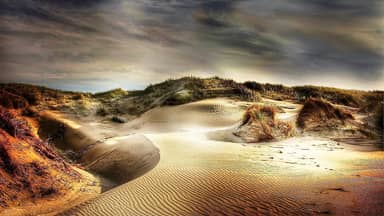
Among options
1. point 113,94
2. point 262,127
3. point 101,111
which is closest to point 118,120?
point 101,111

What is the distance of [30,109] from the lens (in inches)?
816

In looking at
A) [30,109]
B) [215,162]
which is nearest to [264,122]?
[215,162]

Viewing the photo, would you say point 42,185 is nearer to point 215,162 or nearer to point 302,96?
point 215,162

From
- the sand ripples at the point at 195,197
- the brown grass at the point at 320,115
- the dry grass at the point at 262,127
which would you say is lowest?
the sand ripples at the point at 195,197

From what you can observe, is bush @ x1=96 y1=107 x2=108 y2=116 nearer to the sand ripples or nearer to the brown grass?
the brown grass

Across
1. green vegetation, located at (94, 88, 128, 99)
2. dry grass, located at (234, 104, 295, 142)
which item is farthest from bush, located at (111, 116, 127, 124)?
dry grass, located at (234, 104, 295, 142)

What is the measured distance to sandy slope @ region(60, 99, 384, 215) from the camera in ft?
16.9

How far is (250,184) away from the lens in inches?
242

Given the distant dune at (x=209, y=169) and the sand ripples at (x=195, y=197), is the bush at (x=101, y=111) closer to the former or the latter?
the distant dune at (x=209, y=169)

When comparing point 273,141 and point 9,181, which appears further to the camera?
point 273,141

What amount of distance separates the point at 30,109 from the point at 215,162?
1700 centimetres

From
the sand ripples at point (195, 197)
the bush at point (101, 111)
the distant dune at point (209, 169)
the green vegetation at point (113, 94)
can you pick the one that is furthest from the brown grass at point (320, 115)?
the green vegetation at point (113, 94)

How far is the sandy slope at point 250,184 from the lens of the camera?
202 inches

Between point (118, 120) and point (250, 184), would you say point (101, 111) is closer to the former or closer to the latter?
point (118, 120)
